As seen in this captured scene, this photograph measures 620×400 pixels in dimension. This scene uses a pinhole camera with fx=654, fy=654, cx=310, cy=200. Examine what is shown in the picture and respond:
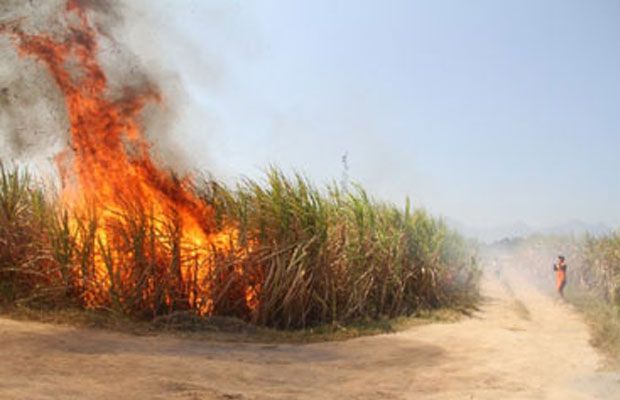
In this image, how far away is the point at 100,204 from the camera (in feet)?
31.4

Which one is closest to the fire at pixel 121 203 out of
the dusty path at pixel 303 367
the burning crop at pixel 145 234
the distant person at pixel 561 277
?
the burning crop at pixel 145 234

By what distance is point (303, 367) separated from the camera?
22.0 feet

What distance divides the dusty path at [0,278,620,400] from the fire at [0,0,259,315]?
1.18m

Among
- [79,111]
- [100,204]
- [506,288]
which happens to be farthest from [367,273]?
[506,288]

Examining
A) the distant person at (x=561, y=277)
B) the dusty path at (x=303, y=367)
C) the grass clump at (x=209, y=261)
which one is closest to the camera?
the dusty path at (x=303, y=367)

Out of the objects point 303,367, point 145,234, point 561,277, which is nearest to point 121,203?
point 145,234

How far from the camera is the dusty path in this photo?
5145 mm

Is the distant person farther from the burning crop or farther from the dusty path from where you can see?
the dusty path

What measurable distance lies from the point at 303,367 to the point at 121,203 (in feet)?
14.0

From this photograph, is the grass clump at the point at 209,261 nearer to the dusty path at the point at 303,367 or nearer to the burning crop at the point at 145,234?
the burning crop at the point at 145,234

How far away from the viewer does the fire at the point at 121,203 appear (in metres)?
9.01

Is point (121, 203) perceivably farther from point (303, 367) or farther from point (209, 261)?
point (303, 367)

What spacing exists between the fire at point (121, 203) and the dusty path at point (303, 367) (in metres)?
1.18

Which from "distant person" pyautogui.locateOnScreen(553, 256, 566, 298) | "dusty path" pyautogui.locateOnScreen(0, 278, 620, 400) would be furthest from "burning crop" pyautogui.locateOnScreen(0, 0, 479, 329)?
"distant person" pyautogui.locateOnScreen(553, 256, 566, 298)
